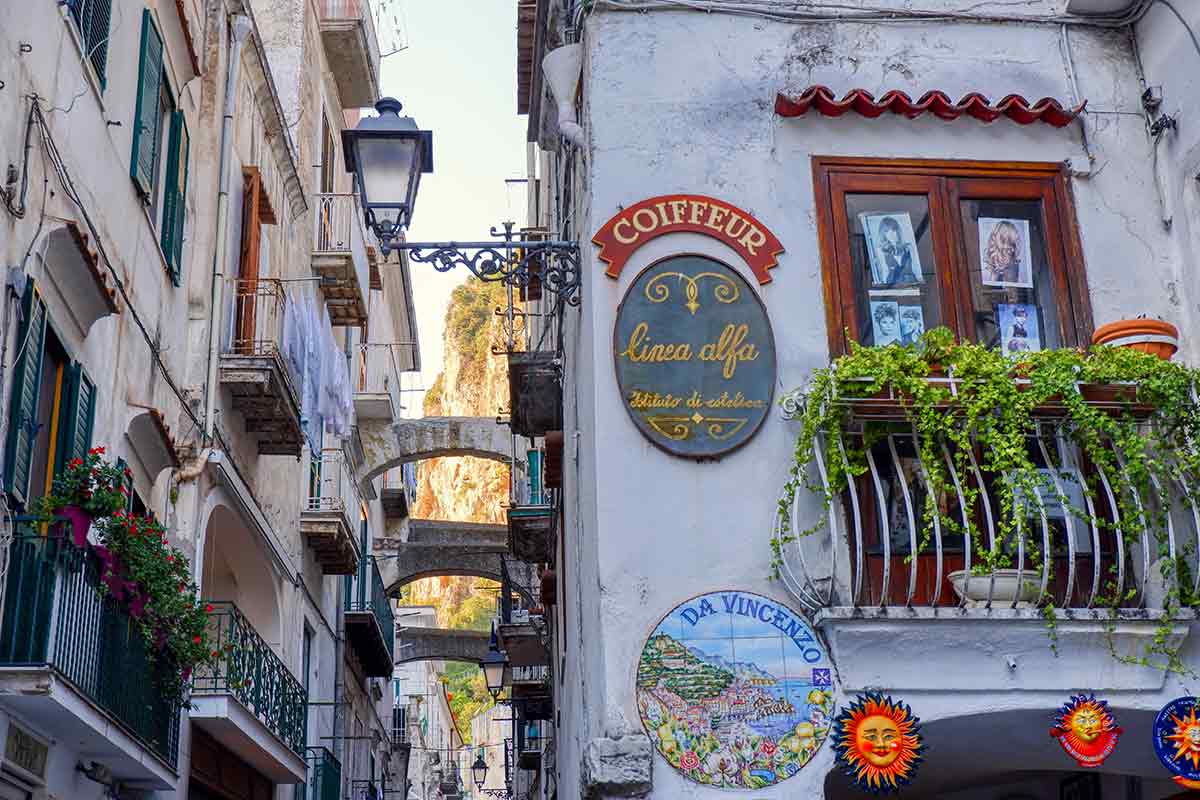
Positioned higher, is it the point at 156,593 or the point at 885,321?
the point at 885,321

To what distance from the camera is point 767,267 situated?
29.1 feet

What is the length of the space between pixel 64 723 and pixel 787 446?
4.55 meters

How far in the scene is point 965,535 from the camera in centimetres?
821

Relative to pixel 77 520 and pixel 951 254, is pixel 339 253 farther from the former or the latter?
pixel 951 254

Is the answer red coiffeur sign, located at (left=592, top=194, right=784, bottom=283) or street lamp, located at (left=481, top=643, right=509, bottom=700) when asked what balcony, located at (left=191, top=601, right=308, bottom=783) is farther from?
street lamp, located at (left=481, top=643, right=509, bottom=700)

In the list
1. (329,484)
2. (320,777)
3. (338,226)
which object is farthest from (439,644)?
(338,226)

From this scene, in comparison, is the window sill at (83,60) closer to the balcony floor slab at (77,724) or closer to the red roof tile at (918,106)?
the balcony floor slab at (77,724)

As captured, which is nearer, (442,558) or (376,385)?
(376,385)

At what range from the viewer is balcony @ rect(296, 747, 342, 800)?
59.9 feet

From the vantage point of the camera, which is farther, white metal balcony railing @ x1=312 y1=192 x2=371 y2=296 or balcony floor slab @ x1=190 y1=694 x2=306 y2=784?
white metal balcony railing @ x1=312 y1=192 x2=371 y2=296

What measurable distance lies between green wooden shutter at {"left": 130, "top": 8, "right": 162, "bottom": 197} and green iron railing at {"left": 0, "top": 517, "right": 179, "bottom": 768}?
12.2 feet

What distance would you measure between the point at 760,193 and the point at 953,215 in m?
1.24

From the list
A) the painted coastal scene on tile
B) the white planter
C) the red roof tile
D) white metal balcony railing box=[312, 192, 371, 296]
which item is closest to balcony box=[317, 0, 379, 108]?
white metal balcony railing box=[312, 192, 371, 296]

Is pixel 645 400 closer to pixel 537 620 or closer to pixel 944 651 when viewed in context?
pixel 944 651
